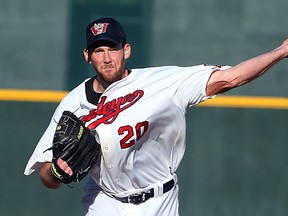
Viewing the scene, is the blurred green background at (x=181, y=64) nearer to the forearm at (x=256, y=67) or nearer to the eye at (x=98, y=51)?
the eye at (x=98, y=51)

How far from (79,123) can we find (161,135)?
0.39 meters

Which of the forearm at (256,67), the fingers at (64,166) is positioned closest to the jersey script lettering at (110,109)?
the fingers at (64,166)

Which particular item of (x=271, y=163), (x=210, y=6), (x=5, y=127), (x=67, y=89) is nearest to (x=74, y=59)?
(x=67, y=89)

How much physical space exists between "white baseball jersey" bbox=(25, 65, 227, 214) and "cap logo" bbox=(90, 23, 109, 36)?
0.77 ft

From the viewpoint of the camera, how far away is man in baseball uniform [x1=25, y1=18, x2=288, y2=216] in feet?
11.9

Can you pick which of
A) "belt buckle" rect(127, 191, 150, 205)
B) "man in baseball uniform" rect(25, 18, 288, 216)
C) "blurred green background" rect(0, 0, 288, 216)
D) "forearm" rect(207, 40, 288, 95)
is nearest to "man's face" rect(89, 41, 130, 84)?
"man in baseball uniform" rect(25, 18, 288, 216)

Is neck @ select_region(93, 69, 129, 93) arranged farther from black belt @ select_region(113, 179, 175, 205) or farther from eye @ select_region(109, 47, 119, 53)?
black belt @ select_region(113, 179, 175, 205)

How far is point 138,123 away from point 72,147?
0.31m

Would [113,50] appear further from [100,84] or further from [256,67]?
[256,67]

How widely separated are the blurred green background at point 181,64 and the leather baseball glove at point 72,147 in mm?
1967

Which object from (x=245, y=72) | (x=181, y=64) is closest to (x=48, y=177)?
(x=245, y=72)

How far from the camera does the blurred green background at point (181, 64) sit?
18.1ft

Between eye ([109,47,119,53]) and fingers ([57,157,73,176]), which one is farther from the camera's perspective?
eye ([109,47,119,53])

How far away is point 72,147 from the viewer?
11.5 ft
